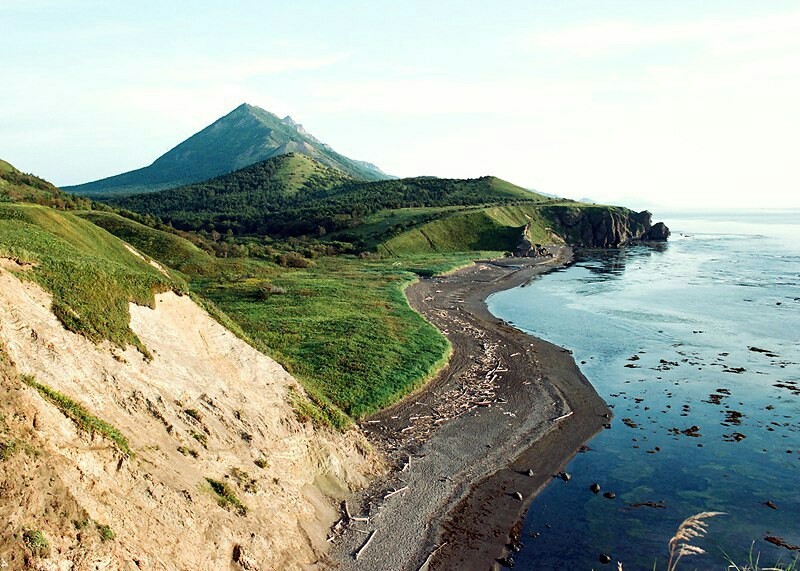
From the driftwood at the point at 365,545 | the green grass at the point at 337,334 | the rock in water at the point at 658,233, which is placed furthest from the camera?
the rock in water at the point at 658,233

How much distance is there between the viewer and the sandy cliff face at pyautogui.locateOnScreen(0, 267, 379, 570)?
1301 centimetres

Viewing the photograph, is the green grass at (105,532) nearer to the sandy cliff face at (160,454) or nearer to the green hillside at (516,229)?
the sandy cliff face at (160,454)

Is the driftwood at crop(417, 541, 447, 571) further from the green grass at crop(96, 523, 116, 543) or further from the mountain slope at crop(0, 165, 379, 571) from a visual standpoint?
the green grass at crop(96, 523, 116, 543)

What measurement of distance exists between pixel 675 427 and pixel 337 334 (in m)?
26.1

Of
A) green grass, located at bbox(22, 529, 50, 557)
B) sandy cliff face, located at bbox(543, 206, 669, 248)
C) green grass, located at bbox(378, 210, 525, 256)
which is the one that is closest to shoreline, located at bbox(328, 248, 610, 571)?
green grass, located at bbox(22, 529, 50, 557)

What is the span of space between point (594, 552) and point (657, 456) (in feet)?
33.5

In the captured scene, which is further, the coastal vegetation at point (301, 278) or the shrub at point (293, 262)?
the shrub at point (293, 262)

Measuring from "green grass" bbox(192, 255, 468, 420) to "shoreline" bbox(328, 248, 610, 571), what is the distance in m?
1.81

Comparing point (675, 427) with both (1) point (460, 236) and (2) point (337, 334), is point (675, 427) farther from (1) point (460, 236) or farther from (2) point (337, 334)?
(1) point (460, 236)

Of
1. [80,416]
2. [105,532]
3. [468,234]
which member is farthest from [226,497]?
[468,234]

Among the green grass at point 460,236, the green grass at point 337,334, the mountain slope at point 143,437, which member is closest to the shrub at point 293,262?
the green grass at point 337,334

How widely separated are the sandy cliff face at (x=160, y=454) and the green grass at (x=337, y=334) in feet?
10.2

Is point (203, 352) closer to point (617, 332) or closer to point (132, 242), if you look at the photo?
point (617, 332)

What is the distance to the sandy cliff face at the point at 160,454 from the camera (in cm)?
1301
